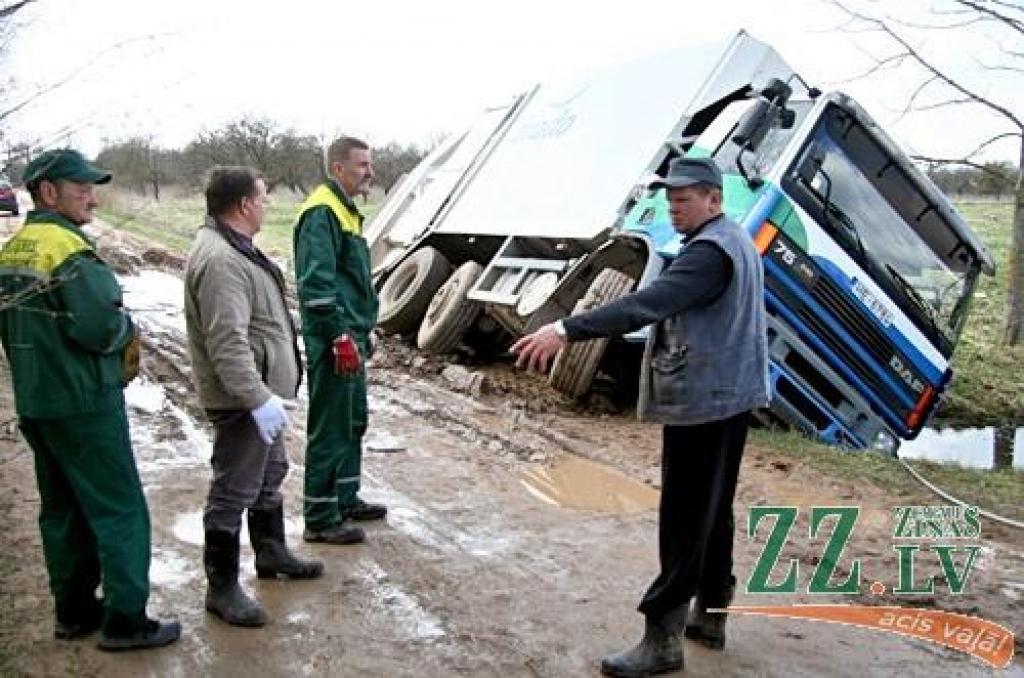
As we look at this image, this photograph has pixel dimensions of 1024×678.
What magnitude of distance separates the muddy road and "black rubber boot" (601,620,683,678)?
0.10 m

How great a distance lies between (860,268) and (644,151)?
2284 millimetres

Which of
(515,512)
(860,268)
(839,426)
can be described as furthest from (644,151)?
(515,512)

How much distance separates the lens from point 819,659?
3.78m

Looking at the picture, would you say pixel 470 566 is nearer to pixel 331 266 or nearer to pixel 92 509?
pixel 331 266

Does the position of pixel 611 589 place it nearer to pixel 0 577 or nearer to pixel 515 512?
pixel 515 512

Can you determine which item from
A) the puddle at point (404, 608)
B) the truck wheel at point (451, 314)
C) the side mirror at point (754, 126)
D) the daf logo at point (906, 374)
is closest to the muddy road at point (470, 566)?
the puddle at point (404, 608)

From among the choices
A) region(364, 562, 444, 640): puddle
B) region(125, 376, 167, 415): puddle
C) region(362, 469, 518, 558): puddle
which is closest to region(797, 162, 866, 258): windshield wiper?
region(362, 469, 518, 558): puddle

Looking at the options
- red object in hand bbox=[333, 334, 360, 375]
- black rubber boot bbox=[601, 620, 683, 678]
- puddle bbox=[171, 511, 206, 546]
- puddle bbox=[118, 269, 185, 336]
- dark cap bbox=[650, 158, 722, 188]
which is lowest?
puddle bbox=[118, 269, 185, 336]

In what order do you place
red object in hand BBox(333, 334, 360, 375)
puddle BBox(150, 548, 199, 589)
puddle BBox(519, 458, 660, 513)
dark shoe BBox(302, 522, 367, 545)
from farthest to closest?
puddle BBox(519, 458, 660, 513) → dark shoe BBox(302, 522, 367, 545) → red object in hand BBox(333, 334, 360, 375) → puddle BBox(150, 548, 199, 589)

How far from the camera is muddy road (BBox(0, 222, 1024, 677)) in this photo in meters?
3.71

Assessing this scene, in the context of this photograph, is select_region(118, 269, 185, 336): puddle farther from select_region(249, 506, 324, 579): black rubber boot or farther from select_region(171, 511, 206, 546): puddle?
select_region(249, 506, 324, 579): black rubber boot

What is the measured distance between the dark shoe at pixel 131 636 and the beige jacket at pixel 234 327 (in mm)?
863

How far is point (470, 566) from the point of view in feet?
15.3

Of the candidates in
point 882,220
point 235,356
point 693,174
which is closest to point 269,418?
point 235,356
